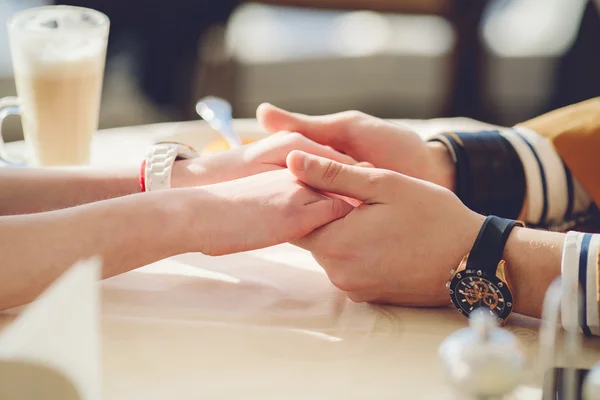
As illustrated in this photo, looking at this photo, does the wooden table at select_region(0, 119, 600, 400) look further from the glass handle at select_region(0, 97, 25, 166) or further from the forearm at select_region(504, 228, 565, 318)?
the glass handle at select_region(0, 97, 25, 166)

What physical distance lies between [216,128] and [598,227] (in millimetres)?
532

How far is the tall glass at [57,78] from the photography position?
1.02 meters

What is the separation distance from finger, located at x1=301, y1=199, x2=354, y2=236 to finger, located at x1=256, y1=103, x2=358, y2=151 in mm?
215

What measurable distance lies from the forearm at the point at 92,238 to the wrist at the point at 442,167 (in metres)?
0.36

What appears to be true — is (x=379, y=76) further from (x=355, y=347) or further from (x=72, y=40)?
(x=355, y=347)

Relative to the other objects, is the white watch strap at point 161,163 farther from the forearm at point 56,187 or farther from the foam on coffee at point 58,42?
the foam on coffee at point 58,42

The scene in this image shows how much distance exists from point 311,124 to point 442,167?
0.18m

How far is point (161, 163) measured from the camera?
3.08ft

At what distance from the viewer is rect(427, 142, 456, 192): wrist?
0.99 meters

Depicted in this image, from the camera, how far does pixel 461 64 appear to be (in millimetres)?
2377

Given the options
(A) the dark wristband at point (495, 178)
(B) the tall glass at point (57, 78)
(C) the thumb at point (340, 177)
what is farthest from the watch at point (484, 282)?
(B) the tall glass at point (57, 78)

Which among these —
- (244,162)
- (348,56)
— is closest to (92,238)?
(244,162)

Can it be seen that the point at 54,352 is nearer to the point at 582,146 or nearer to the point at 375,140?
the point at 375,140

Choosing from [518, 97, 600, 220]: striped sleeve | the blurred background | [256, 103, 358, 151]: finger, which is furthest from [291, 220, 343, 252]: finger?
the blurred background
